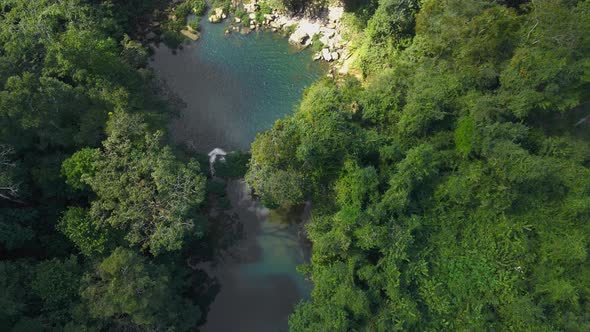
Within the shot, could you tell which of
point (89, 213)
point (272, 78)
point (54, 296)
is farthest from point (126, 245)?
point (272, 78)

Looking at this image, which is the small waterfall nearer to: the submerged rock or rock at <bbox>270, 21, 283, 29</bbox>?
the submerged rock

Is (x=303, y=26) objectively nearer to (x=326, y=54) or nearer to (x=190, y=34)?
(x=326, y=54)

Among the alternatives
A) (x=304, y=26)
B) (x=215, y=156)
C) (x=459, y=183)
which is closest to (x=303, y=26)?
(x=304, y=26)

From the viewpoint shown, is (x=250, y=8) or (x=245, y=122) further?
(x=250, y=8)

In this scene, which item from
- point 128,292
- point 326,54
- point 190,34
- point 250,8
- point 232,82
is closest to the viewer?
point 128,292

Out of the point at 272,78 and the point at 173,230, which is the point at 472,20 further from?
the point at 173,230
